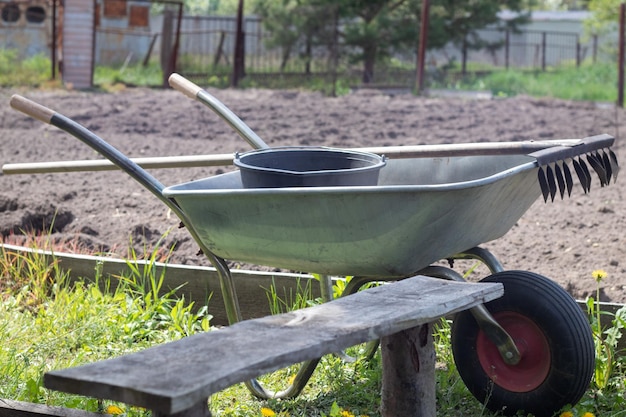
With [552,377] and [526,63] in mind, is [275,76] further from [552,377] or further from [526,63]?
[526,63]

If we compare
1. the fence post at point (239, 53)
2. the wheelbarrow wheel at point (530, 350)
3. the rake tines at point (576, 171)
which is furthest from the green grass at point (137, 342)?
the fence post at point (239, 53)

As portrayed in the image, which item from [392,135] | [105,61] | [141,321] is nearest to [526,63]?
[105,61]

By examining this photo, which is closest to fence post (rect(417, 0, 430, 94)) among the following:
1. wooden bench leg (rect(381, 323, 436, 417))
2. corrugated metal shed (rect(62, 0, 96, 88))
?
corrugated metal shed (rect(62, 0, 96, 88))

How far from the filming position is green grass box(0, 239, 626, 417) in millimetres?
2768

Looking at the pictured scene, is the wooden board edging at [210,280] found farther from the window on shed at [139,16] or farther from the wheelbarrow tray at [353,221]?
the window on shed at [139,16]

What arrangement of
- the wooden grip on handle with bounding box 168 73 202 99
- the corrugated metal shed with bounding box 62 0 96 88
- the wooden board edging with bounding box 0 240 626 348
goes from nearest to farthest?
the wooden grip on handle with bounding box 168 73 202 99
the wooden board edging with bounding box 0 240 626 348
the corrugated metal shed with bounding box 62 0 96 88

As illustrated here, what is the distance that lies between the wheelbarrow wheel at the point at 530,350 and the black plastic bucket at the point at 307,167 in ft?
1.68

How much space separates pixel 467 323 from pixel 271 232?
67cm

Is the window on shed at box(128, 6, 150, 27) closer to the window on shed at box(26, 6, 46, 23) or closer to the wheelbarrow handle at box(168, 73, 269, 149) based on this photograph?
the window on shed at box(26, 6, 46, 23)

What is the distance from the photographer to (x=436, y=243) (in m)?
2.42

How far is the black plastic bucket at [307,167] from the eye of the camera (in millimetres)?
2559

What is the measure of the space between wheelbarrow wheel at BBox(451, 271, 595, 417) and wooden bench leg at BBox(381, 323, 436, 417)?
0.38 metres

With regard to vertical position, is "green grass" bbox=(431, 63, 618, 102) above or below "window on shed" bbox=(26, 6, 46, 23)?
below

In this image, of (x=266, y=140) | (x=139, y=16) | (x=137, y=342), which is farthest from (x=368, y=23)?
(x=137, y=342)
